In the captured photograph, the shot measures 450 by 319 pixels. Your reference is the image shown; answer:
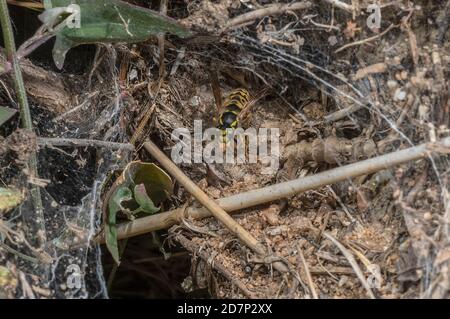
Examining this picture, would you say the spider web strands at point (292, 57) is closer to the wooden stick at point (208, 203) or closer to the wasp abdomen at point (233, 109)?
the wasp abdomen at point (233, 109)

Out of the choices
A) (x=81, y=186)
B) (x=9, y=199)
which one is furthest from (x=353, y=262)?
(x=9, y=199)

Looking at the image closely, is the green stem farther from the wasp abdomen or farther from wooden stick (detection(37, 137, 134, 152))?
the wasp abdomen

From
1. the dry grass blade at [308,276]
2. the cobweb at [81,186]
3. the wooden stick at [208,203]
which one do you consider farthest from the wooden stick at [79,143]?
the dry grass blade at [308,276]

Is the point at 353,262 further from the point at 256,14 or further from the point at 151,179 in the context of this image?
the point at 256,14

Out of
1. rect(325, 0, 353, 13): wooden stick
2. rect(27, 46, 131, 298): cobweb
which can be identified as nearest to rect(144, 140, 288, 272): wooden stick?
rect(27, 46, 131, 298): cobweb

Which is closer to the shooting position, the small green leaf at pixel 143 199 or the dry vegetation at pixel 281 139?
the dry vegetation at pixel 281 139

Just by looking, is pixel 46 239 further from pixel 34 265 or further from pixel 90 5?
pixel 90 5

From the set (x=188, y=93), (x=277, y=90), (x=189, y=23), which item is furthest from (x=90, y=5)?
(x=277, y=90)
